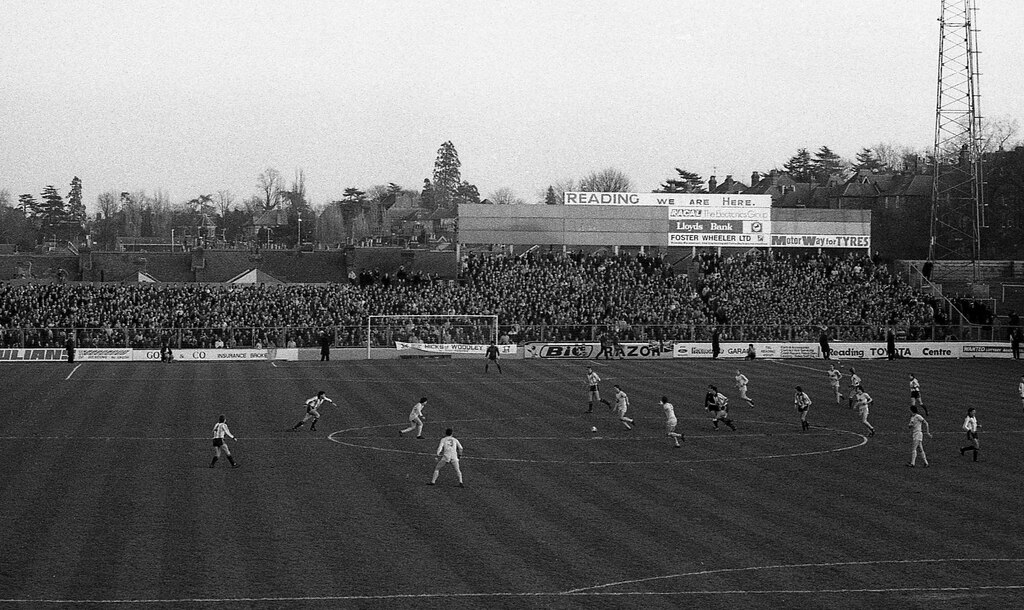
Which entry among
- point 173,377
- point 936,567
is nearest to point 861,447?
point 936,567

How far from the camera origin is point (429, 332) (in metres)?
68.6

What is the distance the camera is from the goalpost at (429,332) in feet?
224

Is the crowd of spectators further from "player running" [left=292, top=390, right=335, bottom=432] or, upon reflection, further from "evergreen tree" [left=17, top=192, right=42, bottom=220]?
"evergreen tree" [left=17, top=192, right=42, bottom=220]

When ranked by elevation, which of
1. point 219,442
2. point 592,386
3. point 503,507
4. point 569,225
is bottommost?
point 503,507

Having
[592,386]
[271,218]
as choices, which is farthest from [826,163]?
[592,386]

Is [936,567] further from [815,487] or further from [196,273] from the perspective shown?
[196,273]

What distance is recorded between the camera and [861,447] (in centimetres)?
3512

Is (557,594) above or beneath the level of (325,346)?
beneath

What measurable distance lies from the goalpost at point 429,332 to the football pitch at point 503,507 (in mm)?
20725

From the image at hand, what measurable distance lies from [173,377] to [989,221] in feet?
279

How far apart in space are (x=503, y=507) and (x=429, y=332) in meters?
42.8

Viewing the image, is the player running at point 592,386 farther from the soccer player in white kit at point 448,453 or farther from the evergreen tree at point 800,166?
the evergreen tree at point 800,166

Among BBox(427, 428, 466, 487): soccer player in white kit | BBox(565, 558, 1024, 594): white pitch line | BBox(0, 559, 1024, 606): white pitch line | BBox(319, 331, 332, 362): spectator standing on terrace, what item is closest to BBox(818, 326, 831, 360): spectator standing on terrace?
BBox(319, 331, 332, 362): spectator standing on terrace

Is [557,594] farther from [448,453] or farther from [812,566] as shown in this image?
[448,453]
